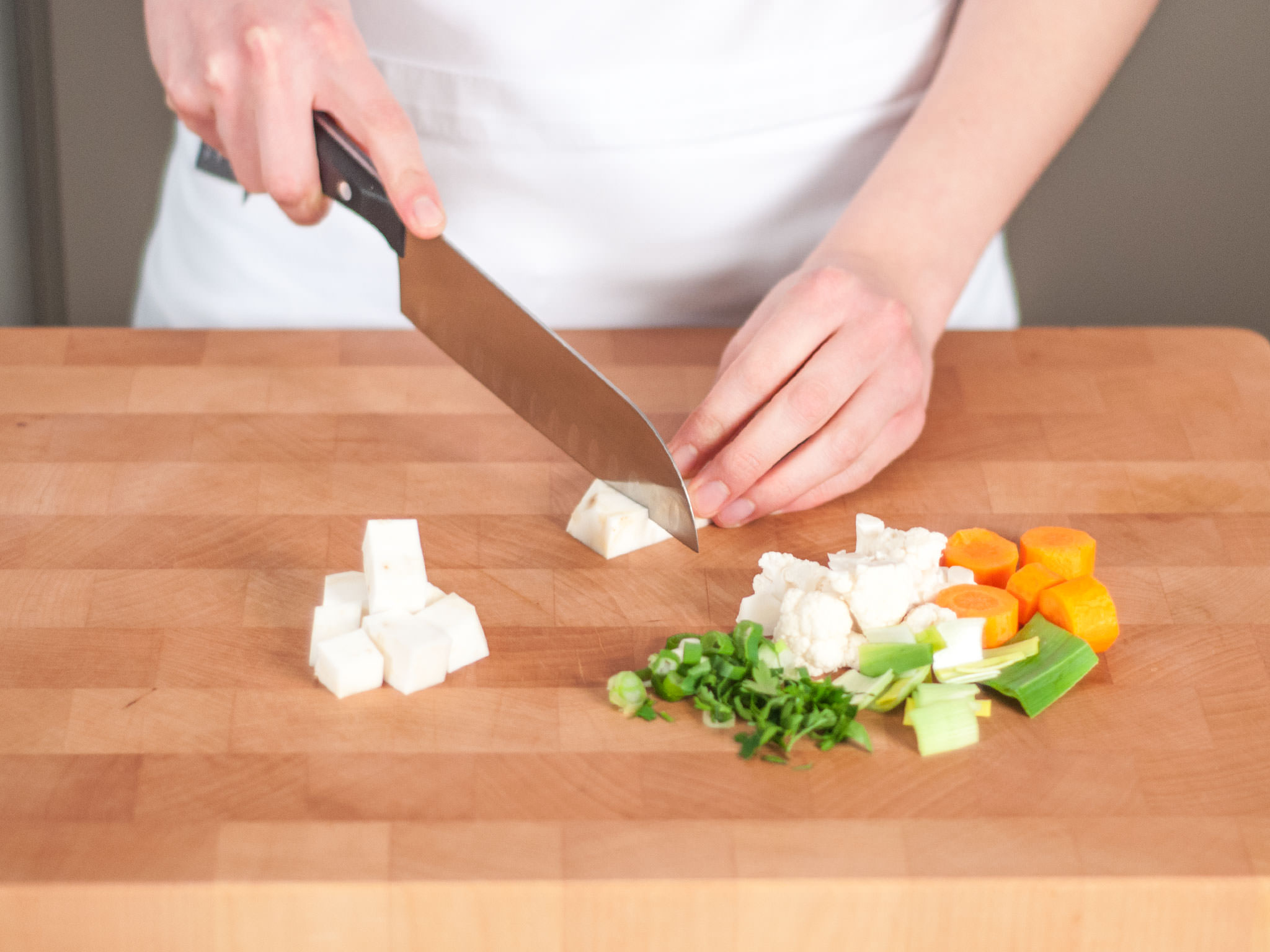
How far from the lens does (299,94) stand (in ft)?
4.26

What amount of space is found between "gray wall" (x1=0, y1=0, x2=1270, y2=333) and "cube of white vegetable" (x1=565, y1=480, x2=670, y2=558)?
2081mm

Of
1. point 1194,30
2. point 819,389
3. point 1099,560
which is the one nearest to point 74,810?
point 819,389

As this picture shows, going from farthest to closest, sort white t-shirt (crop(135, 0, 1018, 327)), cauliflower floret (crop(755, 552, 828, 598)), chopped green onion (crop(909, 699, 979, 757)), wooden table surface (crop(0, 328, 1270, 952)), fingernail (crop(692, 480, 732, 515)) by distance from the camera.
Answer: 1. white t-shirt (crop(135, 0, 1018, 327))
2. fingernail (crop(692, 480, 732, 515))
3. cauliflower floret (crop(755, 552, 828, 598))
4. chopped green onion (crop(909, 699, 979, 757))
5. wooden table surface (crop(0, 328, 1270, 952))

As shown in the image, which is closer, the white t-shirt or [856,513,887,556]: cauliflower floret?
[856,513,887,556]: cauliflower floret

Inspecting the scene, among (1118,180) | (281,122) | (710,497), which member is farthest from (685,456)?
(1118,180)

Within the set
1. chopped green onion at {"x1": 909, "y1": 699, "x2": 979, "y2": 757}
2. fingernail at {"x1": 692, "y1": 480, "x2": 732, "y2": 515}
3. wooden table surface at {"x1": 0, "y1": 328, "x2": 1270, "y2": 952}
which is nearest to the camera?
wooden table surface at {"x1": 0, "y1": 328, "x2": 1270, "y2": 952}

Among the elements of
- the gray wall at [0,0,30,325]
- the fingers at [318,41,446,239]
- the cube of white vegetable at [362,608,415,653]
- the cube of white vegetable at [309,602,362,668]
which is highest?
the fingers at [318,41,446,239]

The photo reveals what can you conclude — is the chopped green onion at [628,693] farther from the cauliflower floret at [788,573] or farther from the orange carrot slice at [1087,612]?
the orange carrot slice at [1087,612]

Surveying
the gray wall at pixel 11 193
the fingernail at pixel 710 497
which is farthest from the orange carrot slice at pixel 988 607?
the gray wall at pixel 11 193

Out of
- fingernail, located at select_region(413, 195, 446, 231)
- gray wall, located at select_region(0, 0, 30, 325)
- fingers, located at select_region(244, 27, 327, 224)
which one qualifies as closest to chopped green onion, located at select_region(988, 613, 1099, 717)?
fingernail, located at select_region(413, 195, 446, 231)

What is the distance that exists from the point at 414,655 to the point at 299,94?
1.97 feet

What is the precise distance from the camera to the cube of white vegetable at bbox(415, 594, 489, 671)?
118cm

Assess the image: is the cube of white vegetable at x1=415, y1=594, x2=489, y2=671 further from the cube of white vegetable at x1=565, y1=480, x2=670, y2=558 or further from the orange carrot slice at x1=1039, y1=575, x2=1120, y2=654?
the orange carrot slice at x1=1039, y1=575, x2=1120, y2=654

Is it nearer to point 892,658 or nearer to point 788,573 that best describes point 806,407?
point 788,573
